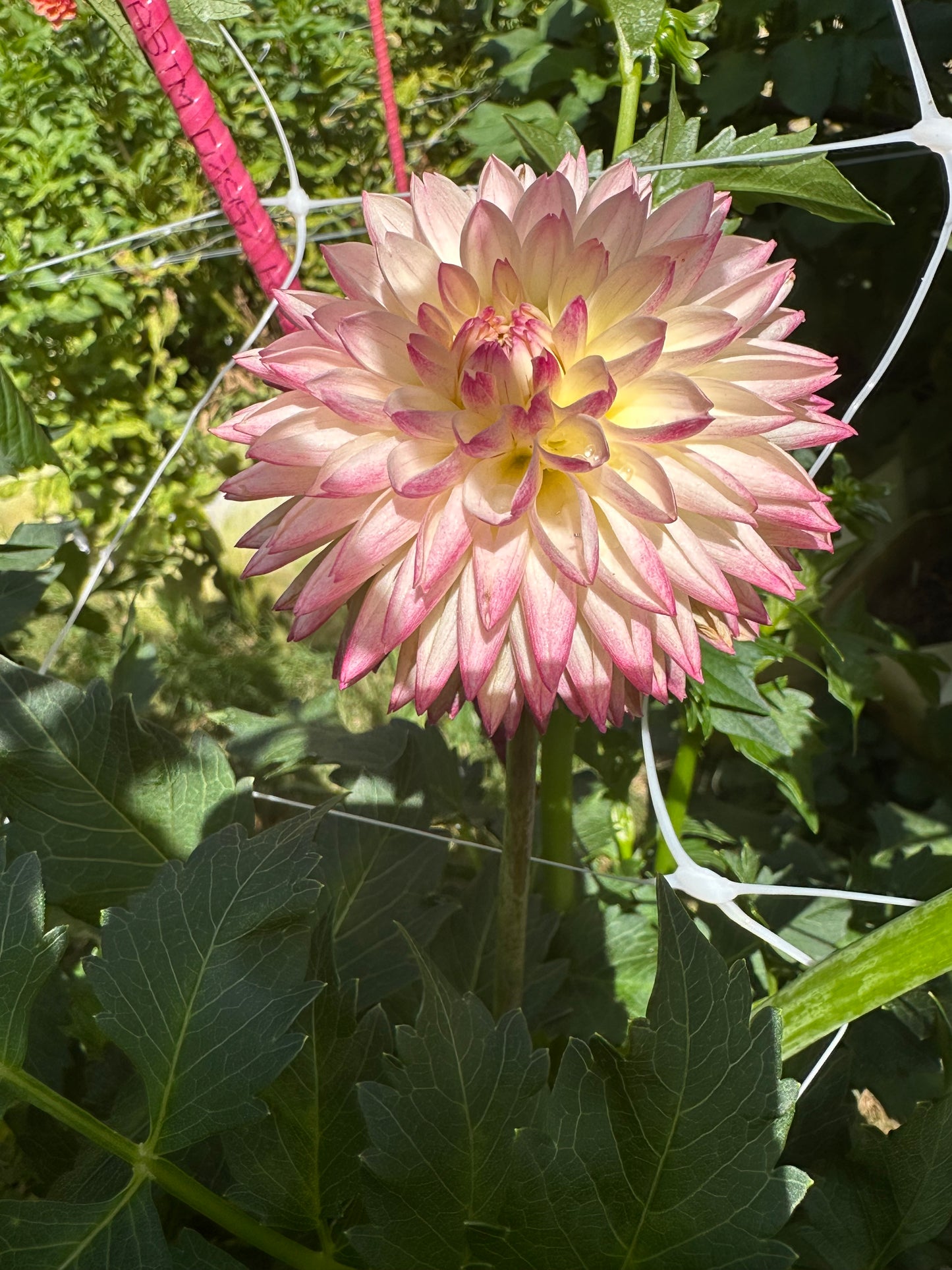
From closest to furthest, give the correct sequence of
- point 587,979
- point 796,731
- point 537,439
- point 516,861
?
1. point 537,439
2. point 516,861
3. point 587,979
4. point 796,731

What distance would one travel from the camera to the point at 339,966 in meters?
0.66

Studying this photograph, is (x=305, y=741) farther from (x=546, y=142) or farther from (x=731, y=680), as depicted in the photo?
(x=546, y=142)

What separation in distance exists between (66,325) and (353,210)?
1.98ft

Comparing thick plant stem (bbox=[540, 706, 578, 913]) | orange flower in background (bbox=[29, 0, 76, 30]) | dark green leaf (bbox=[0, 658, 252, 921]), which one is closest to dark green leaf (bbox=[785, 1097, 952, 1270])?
thick plant stem (bbox=[540, 706, 578, 913])

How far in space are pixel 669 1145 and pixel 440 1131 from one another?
0.11 meters

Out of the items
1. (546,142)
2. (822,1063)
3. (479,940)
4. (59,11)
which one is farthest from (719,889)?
(59,11)

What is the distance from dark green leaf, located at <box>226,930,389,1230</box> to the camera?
20.6 inches

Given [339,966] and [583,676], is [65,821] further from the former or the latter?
[583,676]

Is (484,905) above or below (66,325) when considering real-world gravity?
below

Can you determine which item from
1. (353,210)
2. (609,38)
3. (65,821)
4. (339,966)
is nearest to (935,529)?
(609,38)

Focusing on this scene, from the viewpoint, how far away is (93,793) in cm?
63

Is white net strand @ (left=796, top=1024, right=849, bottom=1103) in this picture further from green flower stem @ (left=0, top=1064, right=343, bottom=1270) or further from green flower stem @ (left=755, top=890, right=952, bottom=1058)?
green flower stem @ (left=0, top=1064, right=343, bottom=1270)

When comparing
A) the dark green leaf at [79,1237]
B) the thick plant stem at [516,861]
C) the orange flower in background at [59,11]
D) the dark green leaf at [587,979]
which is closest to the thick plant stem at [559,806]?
the dark green leaf at [587,979]

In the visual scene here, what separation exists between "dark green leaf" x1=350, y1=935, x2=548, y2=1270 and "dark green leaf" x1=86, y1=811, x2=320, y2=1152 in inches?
2.2
